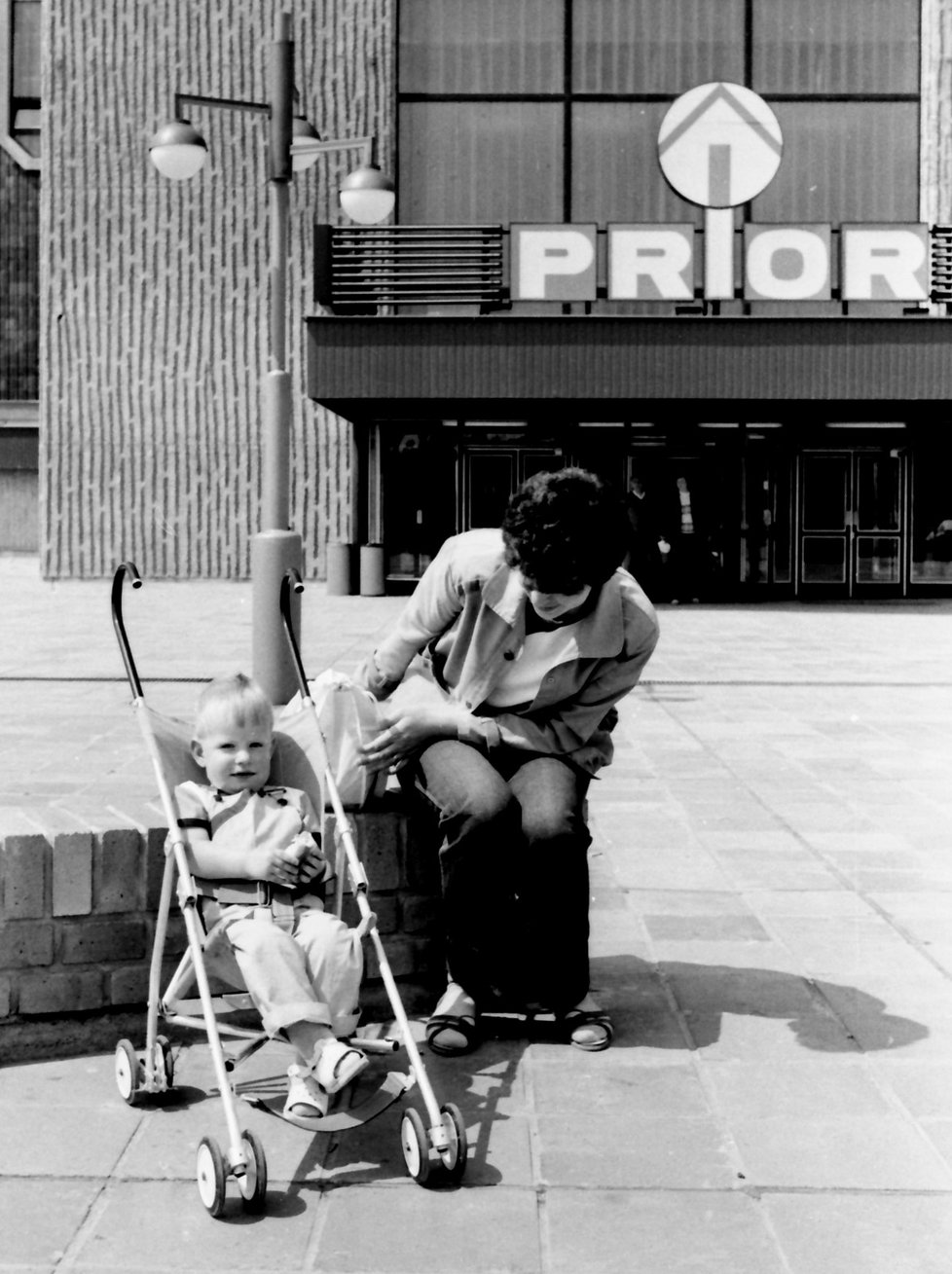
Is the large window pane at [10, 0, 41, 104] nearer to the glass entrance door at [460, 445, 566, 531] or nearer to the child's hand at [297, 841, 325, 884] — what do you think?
the glass entrance door at [460, 445, 566, 531]

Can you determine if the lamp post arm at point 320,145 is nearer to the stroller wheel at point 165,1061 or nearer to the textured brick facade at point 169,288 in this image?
the stroller wheel at point 165,1061

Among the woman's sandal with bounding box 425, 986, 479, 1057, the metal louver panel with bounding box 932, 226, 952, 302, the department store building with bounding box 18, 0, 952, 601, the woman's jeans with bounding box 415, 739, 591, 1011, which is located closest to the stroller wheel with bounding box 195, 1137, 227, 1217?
the woman's sandal with bounding box 425, 986, 479, 1057

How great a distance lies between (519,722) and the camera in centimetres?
436

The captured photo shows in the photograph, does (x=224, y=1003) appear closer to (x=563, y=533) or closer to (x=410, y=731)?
(x=410, y=731)

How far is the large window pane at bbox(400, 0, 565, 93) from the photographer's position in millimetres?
24625

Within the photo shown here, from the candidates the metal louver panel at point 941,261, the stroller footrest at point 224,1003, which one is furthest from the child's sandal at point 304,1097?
the metal louver panel at point 941,261

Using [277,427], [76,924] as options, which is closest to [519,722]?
[76,924]

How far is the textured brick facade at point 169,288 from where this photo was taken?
25.2 meters

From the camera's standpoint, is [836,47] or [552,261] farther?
[836,47]

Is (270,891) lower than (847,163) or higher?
lower

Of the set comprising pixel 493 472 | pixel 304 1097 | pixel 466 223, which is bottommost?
pixel 304 1097

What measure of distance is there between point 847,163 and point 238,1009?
22.9m

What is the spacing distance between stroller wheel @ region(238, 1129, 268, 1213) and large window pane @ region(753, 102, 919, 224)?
2320 cm

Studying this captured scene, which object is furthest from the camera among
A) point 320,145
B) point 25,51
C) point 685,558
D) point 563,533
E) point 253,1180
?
point 25,51
